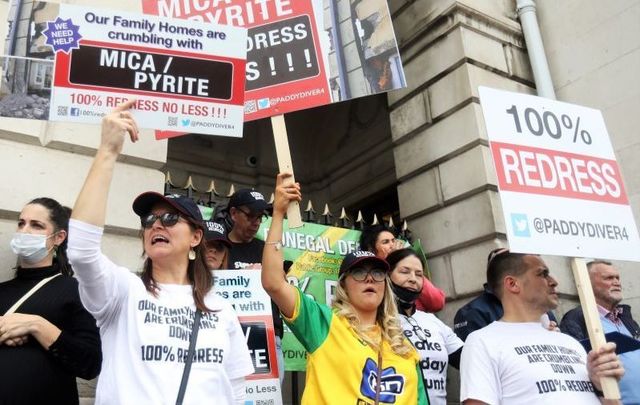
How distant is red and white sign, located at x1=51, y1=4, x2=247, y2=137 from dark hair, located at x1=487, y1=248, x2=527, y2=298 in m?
1.80

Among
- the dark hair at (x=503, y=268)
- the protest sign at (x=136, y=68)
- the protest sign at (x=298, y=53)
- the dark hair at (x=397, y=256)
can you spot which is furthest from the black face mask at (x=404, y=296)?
the protest sign at (x=136, y=68)

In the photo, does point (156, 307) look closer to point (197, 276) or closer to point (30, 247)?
point (197, 276)

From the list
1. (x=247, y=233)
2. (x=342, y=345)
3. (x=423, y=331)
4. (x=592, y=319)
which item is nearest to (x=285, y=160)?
(x=342, y=345)

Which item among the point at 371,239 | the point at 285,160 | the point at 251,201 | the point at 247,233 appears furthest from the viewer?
the point at 371,239

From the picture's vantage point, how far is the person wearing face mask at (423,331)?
379cm

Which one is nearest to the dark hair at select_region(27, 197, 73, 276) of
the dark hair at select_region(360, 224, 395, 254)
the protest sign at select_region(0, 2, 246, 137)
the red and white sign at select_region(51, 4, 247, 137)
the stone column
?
the protest sign at select_region(0, 2, 246, 137)

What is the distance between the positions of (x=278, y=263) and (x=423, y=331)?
5.02 ft

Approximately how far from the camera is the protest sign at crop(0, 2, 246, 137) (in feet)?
9.75

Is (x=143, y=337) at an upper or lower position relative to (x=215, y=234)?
lower

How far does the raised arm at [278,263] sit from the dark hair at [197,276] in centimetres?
34

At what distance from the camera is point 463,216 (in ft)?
21.4

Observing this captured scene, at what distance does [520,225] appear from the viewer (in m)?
3.11

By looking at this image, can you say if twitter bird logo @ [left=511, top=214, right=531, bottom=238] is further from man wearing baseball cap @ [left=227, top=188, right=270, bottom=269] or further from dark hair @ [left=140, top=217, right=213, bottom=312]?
man wearing baseball cap @ [left=227, top=188, right=270, bottom=269]

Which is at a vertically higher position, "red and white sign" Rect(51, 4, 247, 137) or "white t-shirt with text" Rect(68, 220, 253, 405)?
"red and white sign" Rect(51, 4, 247, 137)
